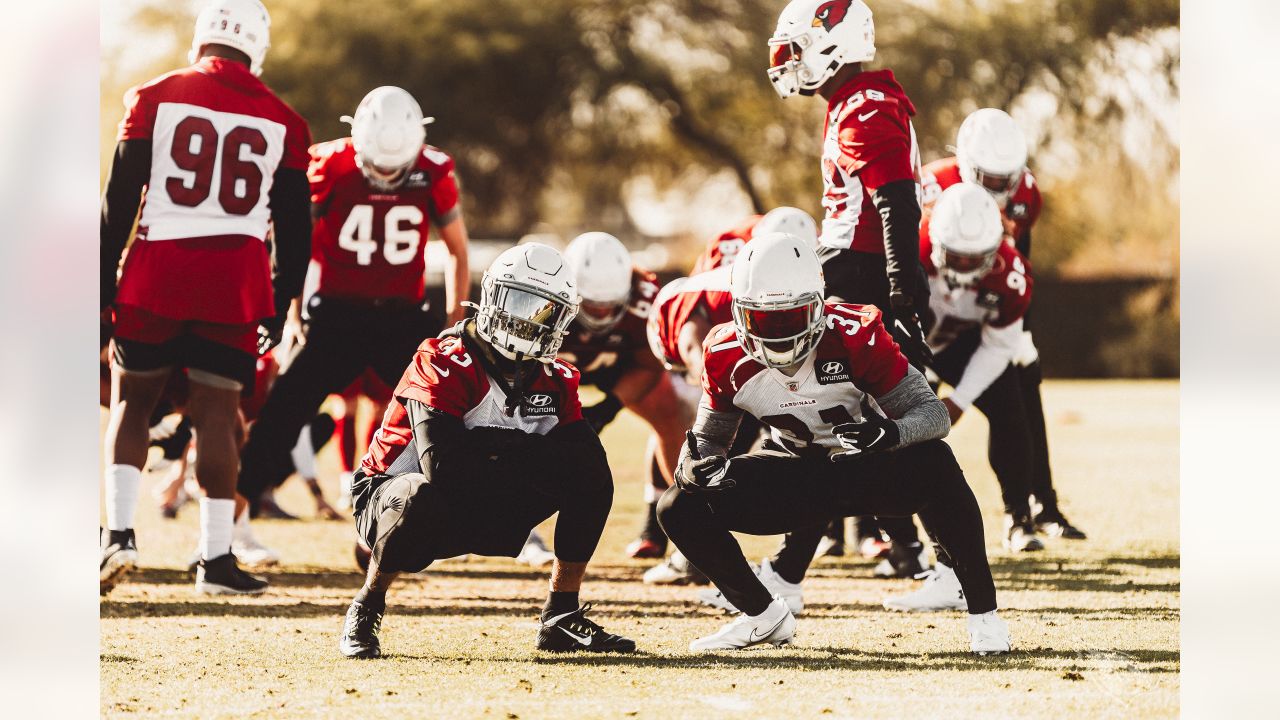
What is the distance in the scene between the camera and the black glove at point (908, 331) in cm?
521

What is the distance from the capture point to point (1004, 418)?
22.6 feet

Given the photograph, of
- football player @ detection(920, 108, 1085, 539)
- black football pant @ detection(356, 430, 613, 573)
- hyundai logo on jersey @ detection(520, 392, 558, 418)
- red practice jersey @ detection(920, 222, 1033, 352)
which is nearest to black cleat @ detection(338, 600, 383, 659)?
black football pant @ detection(356, 430, 613, 573)

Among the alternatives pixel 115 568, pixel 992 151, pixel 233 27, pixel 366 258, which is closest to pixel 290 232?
pixel 366 258

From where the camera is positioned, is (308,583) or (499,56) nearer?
(308,583)

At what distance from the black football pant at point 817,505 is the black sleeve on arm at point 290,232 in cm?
203

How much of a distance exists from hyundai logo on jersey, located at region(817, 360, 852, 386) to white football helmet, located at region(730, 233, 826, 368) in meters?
0.11

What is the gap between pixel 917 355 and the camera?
17.3 ft

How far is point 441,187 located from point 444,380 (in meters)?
2.04

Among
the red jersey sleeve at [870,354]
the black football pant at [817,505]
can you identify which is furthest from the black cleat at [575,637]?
the red jersey sleeve at [870,354]

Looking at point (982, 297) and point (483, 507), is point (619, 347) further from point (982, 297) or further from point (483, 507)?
point (483, 507)

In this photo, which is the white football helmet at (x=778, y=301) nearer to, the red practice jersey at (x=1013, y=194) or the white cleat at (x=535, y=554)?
the white cleat at (x=535, y=554)
